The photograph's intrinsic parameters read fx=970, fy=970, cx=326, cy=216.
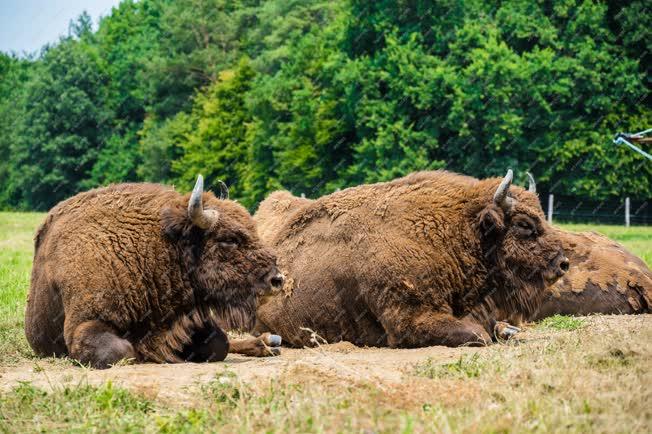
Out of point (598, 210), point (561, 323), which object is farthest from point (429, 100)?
point (561, 323)

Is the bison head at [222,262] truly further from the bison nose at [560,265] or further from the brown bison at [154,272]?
the bison nose at [560,265]

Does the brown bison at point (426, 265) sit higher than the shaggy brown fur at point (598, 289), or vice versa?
the brown bison at point (426, 265)

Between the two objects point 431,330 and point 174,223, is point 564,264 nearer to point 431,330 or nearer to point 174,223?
point 431,330

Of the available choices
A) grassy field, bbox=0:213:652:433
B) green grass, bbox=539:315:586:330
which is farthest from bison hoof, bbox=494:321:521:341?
grassy field, bbox=0:213:652:433

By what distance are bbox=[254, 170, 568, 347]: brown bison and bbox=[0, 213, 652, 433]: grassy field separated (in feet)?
5.87

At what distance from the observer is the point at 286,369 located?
7.18m

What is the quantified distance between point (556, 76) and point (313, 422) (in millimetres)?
43916

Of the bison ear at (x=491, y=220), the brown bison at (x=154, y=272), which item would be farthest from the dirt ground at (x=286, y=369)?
the bison ear at (x=491, y=220)

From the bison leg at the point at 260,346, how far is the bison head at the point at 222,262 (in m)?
0.45

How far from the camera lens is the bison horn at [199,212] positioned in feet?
30.1

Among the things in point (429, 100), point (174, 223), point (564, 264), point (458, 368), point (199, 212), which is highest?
point (429, 100)

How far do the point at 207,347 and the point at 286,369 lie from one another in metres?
2.45

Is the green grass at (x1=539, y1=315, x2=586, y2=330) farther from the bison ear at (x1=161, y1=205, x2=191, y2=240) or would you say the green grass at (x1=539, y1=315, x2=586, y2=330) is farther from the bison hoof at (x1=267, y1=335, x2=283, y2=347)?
the bison ear at (x1=161, y1=205, x2=191, y2=240)

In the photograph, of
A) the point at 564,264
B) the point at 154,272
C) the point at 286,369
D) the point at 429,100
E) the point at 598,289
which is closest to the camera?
the point at 286,369
